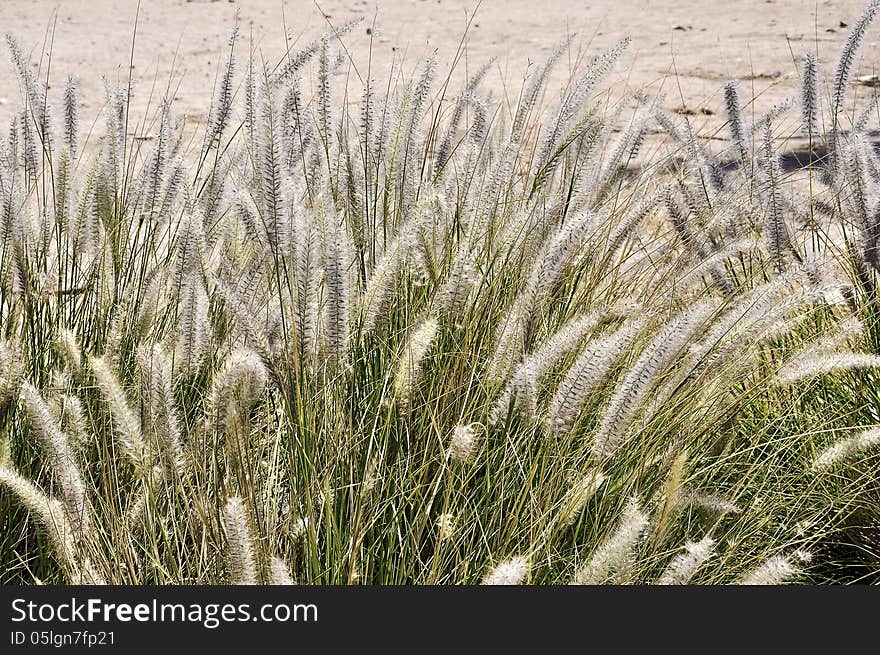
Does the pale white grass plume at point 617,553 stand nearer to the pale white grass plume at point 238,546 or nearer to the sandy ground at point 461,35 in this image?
the pale white grass plume at point 238,546

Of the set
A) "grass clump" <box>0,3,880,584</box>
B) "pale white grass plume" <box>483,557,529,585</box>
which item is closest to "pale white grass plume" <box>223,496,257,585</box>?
"grass clump" <box>0,3,880,584</box>

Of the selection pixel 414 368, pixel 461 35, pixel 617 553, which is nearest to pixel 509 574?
pixel 617 553

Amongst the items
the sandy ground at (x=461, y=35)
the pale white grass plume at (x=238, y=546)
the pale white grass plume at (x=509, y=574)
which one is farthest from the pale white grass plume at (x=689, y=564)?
the sandy ground at (x=461, y=35)

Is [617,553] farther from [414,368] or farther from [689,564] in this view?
[414,368]

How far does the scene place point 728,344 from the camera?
1.73 m

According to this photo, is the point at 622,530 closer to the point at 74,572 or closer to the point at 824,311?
the point at 74,572

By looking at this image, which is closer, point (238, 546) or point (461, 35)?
point (238, 546)

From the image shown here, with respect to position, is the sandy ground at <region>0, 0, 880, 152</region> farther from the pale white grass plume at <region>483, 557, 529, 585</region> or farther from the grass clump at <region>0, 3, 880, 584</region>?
the pale white grass plume at <region>483, 557, 529, 585</region>

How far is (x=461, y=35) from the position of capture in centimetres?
947

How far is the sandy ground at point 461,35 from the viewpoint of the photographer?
7.40 m

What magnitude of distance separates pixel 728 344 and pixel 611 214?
0.60m

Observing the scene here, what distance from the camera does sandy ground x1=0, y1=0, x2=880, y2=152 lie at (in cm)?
740

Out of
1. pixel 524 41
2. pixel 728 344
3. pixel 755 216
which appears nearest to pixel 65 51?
pixel 524 41

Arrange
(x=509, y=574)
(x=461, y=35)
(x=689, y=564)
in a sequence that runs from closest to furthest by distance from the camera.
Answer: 1. (x=509, y=574)
2. (x=689, y=564)
3. (x=461, y=35)
